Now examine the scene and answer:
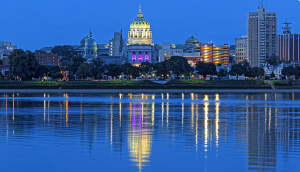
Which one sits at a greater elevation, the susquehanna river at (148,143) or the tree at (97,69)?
the tree at (97,69)

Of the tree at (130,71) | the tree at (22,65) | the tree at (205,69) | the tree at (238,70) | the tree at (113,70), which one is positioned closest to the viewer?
the tree at (22,65)

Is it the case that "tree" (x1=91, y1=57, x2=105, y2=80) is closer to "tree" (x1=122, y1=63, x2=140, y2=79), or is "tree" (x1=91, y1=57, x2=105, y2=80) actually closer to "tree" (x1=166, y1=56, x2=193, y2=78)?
"tree" (x1=122, y1=63, x2=140, y2=79)

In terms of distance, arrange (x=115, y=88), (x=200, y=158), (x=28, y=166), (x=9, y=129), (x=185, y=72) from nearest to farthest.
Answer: (x=28, y=166) → (x=200, y=158) → (x=9, y=129) → (x=115, y=88) → (x=185, y=72)

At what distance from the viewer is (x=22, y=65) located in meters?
115

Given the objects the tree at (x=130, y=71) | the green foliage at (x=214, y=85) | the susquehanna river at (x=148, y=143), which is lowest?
the susquehanna river at (x=148, y=143)

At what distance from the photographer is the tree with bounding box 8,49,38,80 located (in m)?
115

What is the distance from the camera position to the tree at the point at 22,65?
115 meters

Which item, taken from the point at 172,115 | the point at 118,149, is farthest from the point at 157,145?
the point at 172,115

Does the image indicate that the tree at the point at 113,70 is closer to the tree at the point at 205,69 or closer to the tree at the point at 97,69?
the tree at the point at 97,69

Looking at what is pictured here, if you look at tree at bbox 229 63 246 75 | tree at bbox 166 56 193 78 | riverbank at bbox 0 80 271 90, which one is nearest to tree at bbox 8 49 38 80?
riverbank at bbox 0 80 271 90

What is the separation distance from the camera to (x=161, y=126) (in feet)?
115

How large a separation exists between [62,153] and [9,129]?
32.6 feet

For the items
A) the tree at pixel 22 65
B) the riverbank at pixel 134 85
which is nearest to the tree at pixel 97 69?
the tree at pixel 22 65

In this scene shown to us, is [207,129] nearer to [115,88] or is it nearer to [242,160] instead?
[242,160]
